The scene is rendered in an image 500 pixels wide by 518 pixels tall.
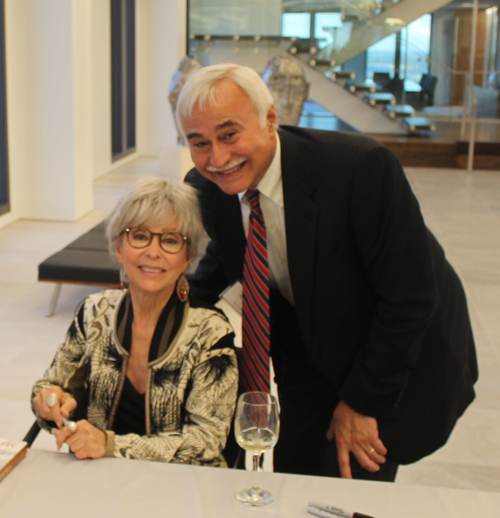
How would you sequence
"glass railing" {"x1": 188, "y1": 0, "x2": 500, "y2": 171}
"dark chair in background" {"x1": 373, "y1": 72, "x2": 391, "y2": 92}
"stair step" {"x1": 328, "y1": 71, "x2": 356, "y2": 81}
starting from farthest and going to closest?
"stair step" {"x1": 328, "y1": 71, "x2": 356, "y2": 81}, "dark chair in background" {"x1": 373, "y1": 72, "x2": 391, "y2": 92}, "glass railing" {"x1": 188, "y1": 0, "x2": 500, "y2": 171}

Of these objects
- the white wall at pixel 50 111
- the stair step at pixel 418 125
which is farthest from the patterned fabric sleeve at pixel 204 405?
the stair step at pixel 418 125

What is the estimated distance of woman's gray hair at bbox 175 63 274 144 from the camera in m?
1.61

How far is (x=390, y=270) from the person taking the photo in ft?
5.47

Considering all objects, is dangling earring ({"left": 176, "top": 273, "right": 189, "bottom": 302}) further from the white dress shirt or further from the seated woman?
the white dress shirt

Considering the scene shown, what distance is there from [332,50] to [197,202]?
1310cm

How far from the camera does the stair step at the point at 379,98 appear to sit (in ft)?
46.7

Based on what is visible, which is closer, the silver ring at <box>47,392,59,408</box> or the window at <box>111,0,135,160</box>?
the silver ring at <box>47,392,59,408</box>

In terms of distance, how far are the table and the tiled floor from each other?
1619 mm

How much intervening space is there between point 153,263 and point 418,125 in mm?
12798

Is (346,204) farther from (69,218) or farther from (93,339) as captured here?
(69,218)

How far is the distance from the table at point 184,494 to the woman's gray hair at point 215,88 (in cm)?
83

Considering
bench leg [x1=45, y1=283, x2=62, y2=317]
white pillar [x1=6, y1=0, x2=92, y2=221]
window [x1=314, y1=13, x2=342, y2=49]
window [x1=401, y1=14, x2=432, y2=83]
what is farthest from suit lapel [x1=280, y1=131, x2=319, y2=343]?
window [x1=401, y1=14, x2=432, y2=83]

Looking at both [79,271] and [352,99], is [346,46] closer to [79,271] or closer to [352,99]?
[352,99]

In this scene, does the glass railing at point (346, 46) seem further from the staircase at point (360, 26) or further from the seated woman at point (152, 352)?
the seated woman at point (152, 352)
